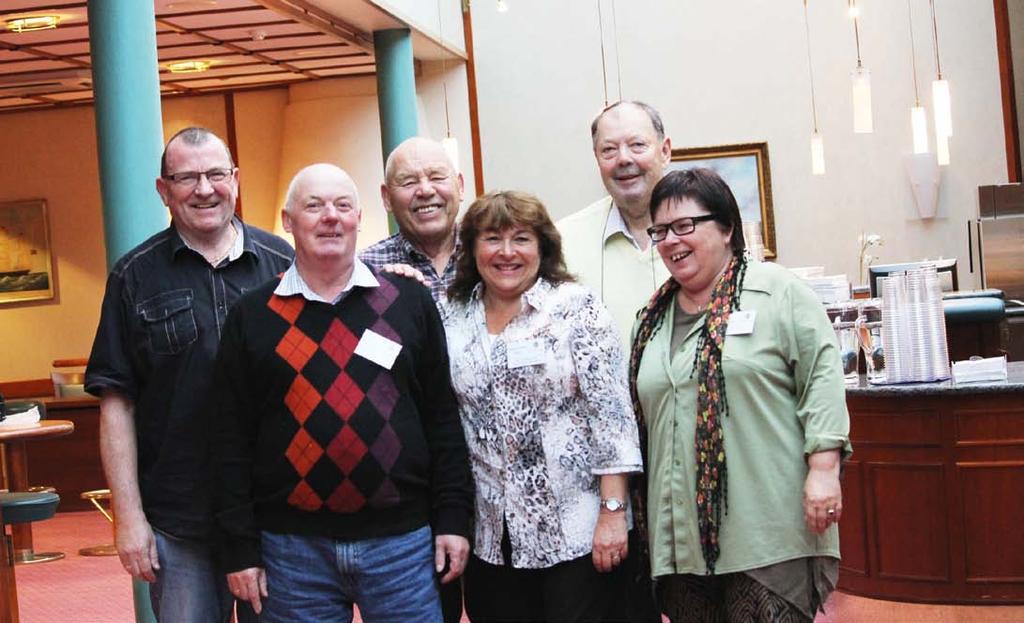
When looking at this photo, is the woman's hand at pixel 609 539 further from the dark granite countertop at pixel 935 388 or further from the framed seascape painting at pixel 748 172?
the framed seascape painting at pixel 748 172

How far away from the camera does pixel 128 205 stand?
6426 millimetres

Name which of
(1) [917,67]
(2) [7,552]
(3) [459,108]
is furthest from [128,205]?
(1) [917,67]

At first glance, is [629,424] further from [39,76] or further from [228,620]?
[39,76]

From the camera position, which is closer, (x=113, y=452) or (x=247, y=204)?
(x=113, y=452)

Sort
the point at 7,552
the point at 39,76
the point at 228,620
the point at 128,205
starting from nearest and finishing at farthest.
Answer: the point at 228,620
the point at 7,552
the point at 128,205
the point at 39,76

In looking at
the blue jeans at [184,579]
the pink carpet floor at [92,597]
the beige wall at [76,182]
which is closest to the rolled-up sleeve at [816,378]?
the blue jeans at [184,579]

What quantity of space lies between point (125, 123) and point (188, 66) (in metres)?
7.54

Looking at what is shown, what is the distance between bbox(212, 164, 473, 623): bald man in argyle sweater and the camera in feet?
10.1

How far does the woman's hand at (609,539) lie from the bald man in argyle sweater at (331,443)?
305mm

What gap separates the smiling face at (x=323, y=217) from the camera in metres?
3.12

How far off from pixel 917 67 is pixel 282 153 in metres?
6.77

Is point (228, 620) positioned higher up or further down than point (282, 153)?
further down

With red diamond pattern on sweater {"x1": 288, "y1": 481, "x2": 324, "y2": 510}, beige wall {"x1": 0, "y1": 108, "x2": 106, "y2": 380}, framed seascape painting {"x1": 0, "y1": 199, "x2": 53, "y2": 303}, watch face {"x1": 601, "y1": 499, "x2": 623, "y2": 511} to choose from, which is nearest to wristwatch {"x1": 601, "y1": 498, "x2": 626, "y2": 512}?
watch face {"x1": 601, "y1": 499, "x2": 623, "y2": 511}

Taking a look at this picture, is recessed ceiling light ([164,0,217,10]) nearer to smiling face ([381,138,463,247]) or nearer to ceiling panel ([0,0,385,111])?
ceiling panel ([0,0,385,111])
